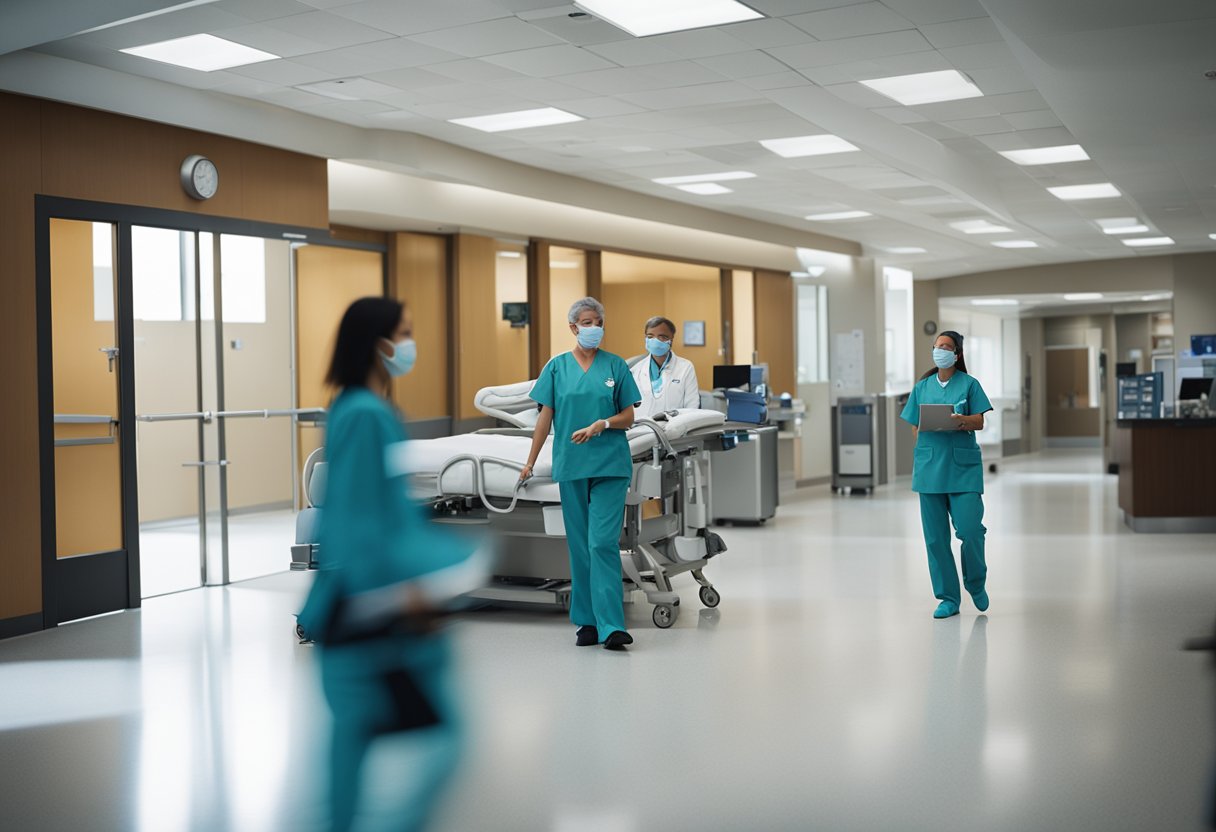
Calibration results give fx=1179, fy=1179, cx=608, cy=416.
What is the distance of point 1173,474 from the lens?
9.88 metres

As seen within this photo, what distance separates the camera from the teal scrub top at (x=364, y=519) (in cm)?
246

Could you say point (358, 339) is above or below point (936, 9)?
below

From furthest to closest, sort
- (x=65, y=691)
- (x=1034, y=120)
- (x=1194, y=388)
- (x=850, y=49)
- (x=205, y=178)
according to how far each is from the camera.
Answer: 1. (x=1194, y=388)
2. (x=1034, y=120)
3. (x=205, y=178)
4. (x=850, y=49)
5. (x=65, y=691)

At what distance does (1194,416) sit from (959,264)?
25.4 ft

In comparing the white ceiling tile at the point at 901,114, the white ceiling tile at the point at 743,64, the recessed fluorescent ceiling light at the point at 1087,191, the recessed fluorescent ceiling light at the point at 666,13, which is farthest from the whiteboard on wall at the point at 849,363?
the recessed fluorescent ceiling light at the point at 666,13

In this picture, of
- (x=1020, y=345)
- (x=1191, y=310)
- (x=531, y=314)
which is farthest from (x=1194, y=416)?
(x=1020, y=345)

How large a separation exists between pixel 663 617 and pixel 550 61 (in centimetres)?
307

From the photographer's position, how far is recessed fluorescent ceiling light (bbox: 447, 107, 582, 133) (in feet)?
25.6

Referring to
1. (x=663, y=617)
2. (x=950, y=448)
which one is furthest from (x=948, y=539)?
(x=663, y=617)

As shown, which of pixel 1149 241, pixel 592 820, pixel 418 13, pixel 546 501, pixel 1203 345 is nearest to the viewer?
pixel 592 820

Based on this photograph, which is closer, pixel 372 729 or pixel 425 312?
pixel 372 729

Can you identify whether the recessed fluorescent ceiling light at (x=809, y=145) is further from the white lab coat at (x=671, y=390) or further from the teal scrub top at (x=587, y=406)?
the teal scrub top at (x=587, y=406)

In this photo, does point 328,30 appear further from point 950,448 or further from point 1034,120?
point 1034,120

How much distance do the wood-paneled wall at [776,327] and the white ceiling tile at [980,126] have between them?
542cm
